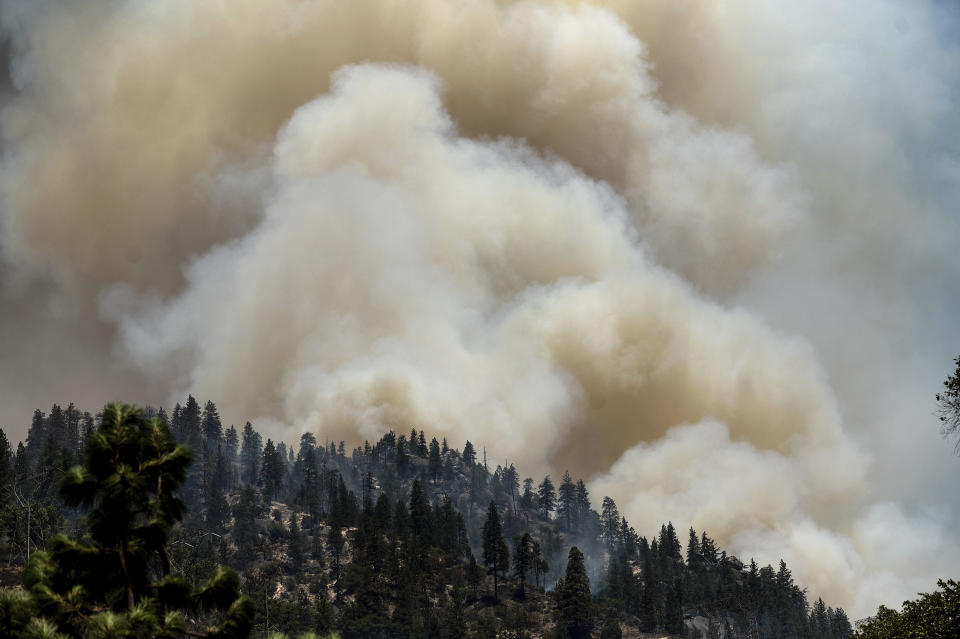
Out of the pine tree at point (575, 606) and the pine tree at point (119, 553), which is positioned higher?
the pine tree at point (575, 606)

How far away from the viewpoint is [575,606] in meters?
186

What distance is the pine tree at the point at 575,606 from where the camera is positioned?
184500mm

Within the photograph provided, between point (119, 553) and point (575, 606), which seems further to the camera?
point (575, 606)

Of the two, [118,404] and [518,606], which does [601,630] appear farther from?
[118,404]

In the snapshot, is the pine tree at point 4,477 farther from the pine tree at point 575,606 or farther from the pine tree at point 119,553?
the pine tree at point 119,553

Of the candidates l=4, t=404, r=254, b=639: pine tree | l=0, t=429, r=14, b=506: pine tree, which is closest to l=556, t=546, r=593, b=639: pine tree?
l=0, t=429, r=14, b=506: pine tree

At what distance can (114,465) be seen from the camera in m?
23.8

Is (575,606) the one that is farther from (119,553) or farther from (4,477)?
(119,553)

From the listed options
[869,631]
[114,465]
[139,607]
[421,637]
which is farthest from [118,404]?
[421,637]

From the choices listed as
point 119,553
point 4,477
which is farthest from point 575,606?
point 119,553

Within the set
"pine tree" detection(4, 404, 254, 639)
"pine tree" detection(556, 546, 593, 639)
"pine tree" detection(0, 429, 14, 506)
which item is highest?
"pine tree" detection(0, 429, 14, 506)

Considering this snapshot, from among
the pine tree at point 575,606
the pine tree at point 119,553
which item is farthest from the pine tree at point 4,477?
the pine tree at point 119,553

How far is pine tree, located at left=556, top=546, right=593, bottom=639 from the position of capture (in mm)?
184500

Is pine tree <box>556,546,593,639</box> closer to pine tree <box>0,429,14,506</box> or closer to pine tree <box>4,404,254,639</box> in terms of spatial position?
pine tree <box>0,429,14,506</box>
